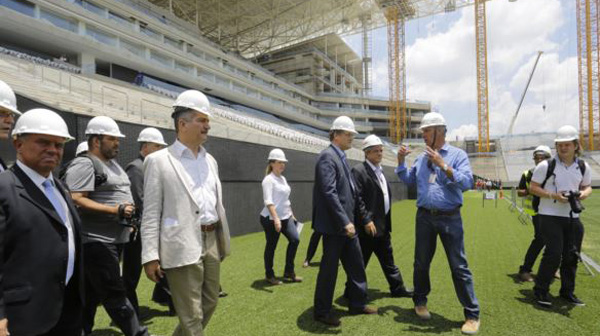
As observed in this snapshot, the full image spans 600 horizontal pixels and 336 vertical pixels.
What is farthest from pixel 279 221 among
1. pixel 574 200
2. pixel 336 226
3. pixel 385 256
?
pixel 574 200

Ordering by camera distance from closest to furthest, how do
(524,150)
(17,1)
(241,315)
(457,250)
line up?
(457,250), (241,315), (17,1), (524,150)

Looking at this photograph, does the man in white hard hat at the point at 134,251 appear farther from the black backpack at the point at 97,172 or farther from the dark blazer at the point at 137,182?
the black backpack at the point at 97,172

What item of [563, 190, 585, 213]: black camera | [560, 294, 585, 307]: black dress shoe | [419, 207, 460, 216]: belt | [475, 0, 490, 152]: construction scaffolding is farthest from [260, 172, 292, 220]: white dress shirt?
[475, 0, 490, 152]: construction scaffolding

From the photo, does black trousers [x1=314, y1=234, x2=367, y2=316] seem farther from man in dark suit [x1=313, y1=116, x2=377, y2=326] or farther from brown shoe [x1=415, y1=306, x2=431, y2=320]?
brown shoe [x1=415, y1=306, x2=431, y2=320]

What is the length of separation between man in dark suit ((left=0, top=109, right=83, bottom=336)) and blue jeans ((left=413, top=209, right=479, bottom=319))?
3.23 m

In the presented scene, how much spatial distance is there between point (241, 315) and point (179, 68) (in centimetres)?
3521

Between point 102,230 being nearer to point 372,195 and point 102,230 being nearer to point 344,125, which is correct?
point 344,125

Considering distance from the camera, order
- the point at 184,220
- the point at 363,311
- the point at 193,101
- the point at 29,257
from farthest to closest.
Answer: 1. the point at 363,311
2. the point at 193,101
3. the point at 184,220
4. the point at 29,257

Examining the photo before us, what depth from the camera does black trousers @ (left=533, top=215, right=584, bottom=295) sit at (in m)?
4.12

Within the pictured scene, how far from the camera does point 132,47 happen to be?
99.0 feet

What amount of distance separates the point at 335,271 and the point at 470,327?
1.43 metres

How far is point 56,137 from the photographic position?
1965mm

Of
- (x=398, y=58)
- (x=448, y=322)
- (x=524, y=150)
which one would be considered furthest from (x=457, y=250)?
(x=398, y=58)

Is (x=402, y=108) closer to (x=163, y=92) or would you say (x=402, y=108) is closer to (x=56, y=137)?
(x=163, y=92)
